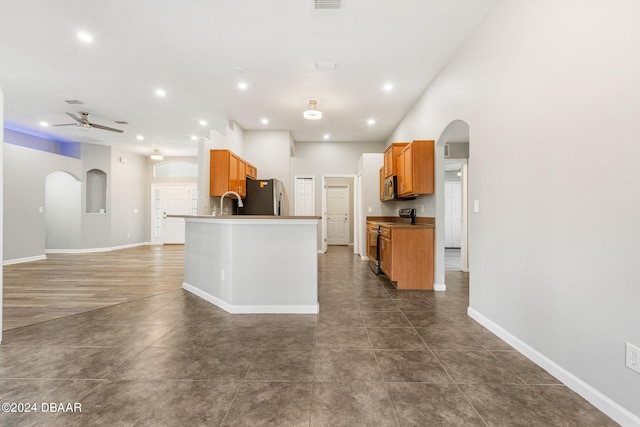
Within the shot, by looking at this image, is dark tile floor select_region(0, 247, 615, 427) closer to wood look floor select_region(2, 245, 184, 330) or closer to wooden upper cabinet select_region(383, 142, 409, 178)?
wood look floor select_region(2, 245, 184, 330)

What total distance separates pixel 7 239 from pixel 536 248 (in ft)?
30.4

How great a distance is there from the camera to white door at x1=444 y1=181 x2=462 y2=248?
9.00 metres

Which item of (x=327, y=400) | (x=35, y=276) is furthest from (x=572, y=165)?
(x=35, y=276)

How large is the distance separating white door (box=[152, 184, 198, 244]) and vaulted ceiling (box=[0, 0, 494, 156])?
387 cm

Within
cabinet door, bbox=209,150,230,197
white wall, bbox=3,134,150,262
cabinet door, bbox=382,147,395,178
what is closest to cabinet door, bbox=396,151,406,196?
cabinet door, bbox=382,147,395,178

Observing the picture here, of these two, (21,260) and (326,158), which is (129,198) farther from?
(326,158)

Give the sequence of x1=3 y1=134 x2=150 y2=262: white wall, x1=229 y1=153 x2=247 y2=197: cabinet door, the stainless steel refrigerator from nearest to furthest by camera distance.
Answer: x1=229 y1=153 x2=247 y2=197: cabinet door < x1=3 y1=134 x2=150 y2=262: white wall < the stainless steel refrigerator

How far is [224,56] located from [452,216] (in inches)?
324

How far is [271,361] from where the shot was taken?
203 centimetres

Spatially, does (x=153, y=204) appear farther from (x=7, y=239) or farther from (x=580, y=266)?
(x=580, y=266)

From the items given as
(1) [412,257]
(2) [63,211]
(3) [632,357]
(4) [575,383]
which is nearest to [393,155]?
(1) [412,257]

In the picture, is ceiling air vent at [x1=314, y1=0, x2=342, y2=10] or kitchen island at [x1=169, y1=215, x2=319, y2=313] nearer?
ceiling air vent at [x1=314, y1=0, x2=342, y2=10]

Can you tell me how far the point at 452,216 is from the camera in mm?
9164

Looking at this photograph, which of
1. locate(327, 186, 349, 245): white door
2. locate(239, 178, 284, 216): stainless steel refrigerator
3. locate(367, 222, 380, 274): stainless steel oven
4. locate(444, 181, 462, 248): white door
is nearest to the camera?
locate(367, 222, 380, 274): stainless steel oven
